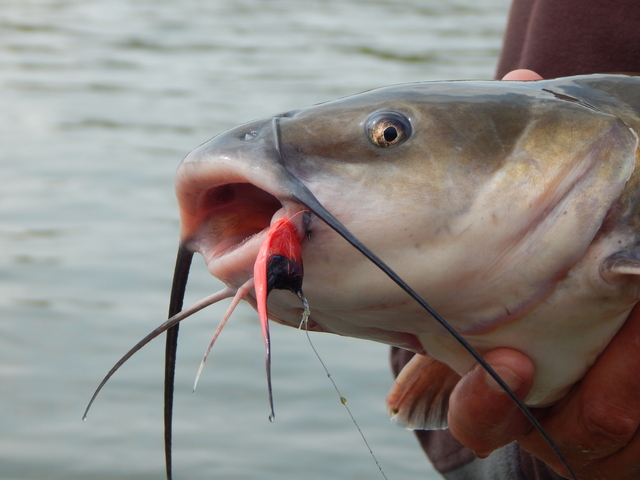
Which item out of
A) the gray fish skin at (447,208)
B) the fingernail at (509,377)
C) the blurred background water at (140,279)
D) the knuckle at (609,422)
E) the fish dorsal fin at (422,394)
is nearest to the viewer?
the gray fish skin at (447,208)

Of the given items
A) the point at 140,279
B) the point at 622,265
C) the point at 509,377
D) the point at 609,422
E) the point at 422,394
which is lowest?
the point at 140,279

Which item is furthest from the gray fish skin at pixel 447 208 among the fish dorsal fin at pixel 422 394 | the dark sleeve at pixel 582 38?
the dark sleeve at pixel 582 38

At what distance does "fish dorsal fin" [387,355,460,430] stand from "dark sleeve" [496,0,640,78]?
2.70 ft

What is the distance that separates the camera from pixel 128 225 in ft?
17.1

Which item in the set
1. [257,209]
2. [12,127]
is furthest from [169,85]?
[257,209]

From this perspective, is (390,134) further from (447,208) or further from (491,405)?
(491,405)

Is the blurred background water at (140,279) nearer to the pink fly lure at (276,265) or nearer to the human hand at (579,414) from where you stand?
the human hand at (579,414)

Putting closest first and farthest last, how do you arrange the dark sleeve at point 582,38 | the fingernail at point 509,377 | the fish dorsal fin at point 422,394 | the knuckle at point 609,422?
the fingernail at point 509,377 < the knuckle at point 609,422 < the fish dorsal fin at point 422,394 < the dark sleeve at point 582,38

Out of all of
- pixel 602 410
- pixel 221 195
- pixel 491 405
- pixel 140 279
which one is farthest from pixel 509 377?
pixel 140 279

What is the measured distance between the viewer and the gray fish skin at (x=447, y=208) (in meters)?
1.44

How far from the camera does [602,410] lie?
5.84 ft

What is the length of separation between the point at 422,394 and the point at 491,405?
330 mm

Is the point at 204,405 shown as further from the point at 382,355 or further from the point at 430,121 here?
the point at 430,121

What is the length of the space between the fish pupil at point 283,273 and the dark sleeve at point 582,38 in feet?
4.12
